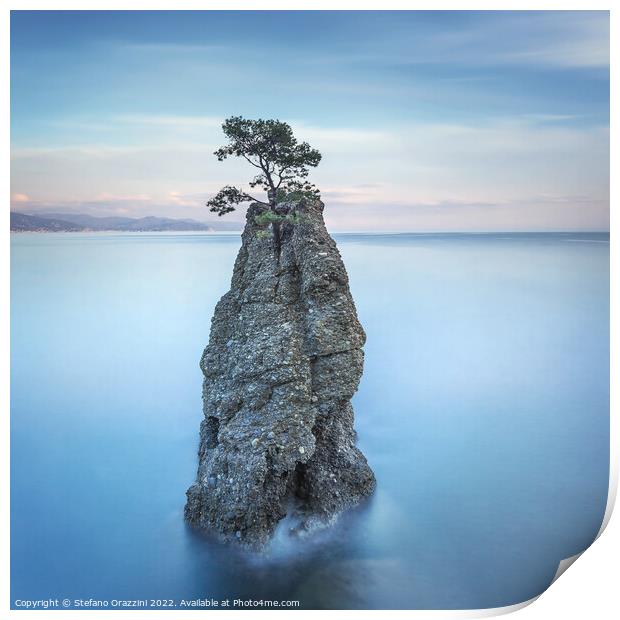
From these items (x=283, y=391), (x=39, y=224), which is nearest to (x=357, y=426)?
(x=283, y=391)

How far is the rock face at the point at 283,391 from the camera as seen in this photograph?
769cm

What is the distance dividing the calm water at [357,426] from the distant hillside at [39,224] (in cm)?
18

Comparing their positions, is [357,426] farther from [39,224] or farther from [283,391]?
[39,224]

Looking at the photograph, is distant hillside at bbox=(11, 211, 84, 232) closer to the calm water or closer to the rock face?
the calm water

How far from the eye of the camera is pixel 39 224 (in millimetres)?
7949

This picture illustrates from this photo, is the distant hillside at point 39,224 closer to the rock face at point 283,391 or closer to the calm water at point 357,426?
the calm water at point 357,426

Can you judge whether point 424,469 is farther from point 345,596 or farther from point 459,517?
point 345,596

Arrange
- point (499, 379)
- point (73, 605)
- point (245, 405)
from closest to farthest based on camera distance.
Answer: point (73, 605) < point (245, 405) < point (499, 379)

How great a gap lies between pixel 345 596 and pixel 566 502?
3.69 metres

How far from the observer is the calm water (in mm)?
7508

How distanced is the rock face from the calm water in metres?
0.46

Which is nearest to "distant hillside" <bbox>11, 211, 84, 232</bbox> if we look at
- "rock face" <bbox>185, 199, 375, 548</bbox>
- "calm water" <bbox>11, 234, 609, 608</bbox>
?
"calm water" <bbox>11, 234, 609, 608</bbox>

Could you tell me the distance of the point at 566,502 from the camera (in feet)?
28.1
